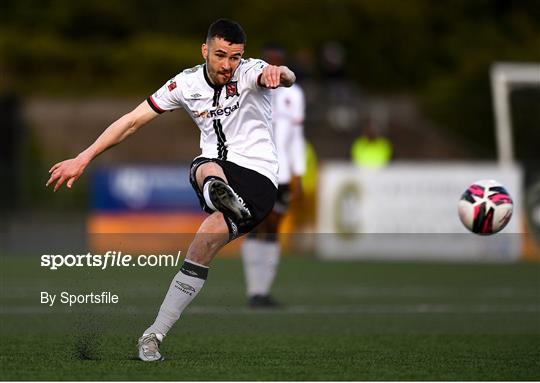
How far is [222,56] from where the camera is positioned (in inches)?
332

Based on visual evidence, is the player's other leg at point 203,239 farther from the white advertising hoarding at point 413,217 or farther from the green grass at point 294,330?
the white advertising hoarding at point 413,217

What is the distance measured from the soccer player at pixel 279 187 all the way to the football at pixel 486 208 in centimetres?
316

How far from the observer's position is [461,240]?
1930 centimetres

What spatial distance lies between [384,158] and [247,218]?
14.7 m

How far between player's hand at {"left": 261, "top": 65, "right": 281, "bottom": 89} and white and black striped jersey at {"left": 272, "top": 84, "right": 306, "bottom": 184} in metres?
4.98

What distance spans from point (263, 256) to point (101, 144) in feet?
14.7

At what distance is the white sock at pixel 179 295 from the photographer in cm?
838

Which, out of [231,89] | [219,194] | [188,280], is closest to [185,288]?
[188,280]

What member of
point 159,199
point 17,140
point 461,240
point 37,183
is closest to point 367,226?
point 461,240

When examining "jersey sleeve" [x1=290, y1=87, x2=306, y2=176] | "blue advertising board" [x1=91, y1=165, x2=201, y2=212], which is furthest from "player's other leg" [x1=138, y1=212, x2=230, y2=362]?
"blue advertising board" [x1=91, y1=165, x2=201, y2=212]

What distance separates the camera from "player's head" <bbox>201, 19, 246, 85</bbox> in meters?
8.38

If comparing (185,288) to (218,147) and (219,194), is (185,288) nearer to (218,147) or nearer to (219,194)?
(219,194)

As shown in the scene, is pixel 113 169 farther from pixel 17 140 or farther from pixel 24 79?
pixel 24 79

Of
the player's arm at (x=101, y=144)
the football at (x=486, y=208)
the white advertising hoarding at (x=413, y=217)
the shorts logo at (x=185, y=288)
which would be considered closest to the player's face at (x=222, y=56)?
the player's arm at (x=101, y=144)
